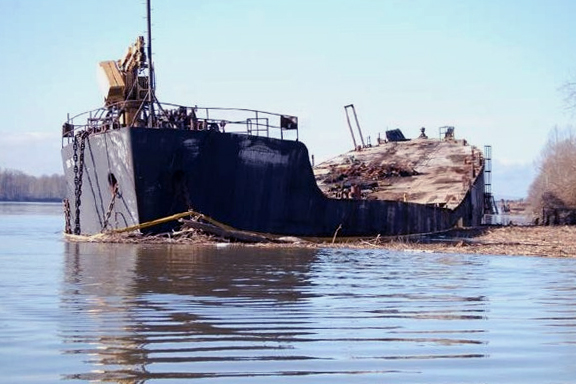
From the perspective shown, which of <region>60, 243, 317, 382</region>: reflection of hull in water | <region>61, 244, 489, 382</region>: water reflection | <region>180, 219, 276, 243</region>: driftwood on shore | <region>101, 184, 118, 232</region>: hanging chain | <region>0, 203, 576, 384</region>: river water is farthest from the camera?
<region>101, 184, 118, 232</region>: hanging chain

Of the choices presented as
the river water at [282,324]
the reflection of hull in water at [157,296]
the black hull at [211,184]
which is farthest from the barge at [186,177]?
the river water at [282,324]

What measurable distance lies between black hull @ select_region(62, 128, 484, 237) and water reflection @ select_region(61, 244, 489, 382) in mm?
7422

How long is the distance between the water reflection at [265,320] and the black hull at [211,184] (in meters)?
7.42

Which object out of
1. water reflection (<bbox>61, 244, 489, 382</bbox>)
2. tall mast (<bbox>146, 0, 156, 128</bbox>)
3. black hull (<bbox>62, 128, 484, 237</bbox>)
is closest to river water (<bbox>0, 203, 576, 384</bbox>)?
water reflection (<bbox>61, 244, 489, 382</bbox>)

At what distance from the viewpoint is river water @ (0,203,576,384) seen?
5488mm

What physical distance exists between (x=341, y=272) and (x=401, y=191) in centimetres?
2172

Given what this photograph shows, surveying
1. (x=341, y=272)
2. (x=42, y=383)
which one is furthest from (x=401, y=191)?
(x=42, y=383)

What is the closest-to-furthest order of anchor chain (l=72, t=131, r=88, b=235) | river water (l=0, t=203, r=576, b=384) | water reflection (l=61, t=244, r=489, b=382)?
river water (l=0, t=203, r=576, b=384), water reflection (l=61, t=244, r=489, b=382), anchor chain (l=72, t=131, r=88, b=235)

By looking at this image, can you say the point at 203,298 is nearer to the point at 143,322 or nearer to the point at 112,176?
the point at 143,322

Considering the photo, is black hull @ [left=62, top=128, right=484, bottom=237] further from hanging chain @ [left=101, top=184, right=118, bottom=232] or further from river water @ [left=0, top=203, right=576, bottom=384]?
river water @ [left=0, top=203, right=576, bottom=384]

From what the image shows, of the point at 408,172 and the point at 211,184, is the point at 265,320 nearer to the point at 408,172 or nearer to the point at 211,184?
the point at 211,184

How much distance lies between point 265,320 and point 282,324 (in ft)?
0.93

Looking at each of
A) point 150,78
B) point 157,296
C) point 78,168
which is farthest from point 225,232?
point 157,296

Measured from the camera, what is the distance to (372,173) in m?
37.2
